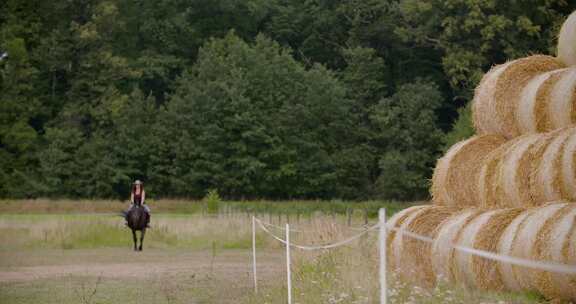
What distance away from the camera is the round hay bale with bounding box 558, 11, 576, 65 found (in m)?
15.7

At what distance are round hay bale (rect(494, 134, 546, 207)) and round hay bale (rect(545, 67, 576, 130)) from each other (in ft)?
2.35

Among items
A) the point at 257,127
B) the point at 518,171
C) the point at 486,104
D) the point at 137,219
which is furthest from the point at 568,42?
the point at 257,127

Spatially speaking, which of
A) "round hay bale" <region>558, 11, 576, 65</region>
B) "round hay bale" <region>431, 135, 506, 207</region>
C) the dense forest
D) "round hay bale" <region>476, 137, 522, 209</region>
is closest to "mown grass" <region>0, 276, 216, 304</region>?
"round hay bale" <region>431, 135, 506, 207</region>

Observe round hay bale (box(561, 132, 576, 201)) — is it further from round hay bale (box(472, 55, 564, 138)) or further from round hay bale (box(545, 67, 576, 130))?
round hay bale (box(472, 55, 564, 138))

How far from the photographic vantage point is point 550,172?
1363 cm

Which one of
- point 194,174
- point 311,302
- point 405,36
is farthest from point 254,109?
point 311,302

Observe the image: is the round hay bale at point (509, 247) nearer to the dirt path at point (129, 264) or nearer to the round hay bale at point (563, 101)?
the round hay bale at point (563, 101)

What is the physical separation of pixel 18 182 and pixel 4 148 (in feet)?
11.7

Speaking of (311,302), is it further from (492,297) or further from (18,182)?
(18,182)

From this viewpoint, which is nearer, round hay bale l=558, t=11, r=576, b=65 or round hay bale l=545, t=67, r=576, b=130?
round hay bale l=545, t=67, r=576, b=130

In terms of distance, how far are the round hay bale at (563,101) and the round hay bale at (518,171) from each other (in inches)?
28.2

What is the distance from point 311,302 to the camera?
46.9 ft

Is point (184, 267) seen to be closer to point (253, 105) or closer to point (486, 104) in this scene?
point (486, 104)

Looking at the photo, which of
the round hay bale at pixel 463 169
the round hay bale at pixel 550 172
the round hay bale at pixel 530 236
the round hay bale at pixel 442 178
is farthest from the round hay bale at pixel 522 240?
the round hay bale at pixel 442 178
